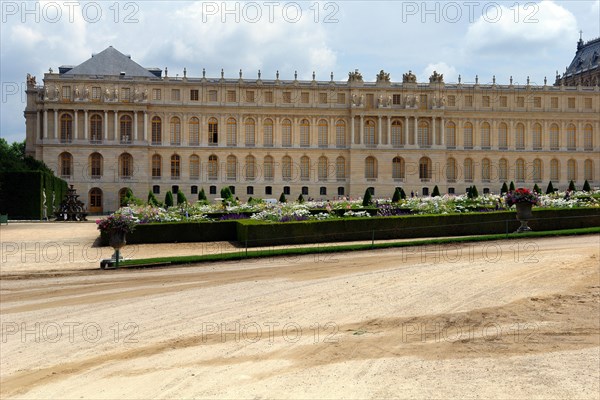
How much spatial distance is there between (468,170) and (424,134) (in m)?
5.50

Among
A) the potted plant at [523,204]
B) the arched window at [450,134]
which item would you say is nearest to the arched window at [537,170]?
the arched window at [450,134]

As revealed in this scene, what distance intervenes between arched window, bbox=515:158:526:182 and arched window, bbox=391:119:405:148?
37.8ft

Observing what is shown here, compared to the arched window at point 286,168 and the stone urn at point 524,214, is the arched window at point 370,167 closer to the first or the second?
the arched window at point 286,168

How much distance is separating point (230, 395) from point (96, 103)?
5173 cm

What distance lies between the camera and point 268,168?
192ft

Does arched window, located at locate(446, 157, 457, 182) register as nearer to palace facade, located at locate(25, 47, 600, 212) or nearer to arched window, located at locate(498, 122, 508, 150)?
palace facade, located at locate(25, 47, 600, 212)

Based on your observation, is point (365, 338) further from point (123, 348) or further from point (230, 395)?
point (123, 348)

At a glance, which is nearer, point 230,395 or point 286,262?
point 230,395

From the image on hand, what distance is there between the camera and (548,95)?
61719 mm

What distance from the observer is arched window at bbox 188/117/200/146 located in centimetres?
5750

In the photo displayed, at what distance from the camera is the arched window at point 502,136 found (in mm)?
61125

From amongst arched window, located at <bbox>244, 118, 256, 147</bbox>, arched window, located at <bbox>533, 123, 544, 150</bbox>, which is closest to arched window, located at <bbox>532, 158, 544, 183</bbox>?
arched window, located at <bbox>533, 123, 544, 150</bbox>

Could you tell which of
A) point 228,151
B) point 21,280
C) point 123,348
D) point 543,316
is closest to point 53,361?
point 123,348

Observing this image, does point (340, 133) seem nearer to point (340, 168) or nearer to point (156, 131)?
point (340, 168)
